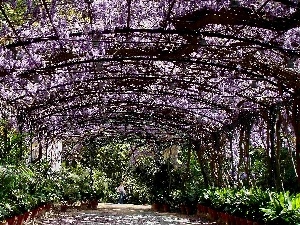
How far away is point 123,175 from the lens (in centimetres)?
2370

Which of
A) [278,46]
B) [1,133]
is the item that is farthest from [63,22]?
[1,133]

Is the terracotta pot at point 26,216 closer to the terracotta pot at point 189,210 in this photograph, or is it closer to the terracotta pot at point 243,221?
the terracotta pot at point 243,221

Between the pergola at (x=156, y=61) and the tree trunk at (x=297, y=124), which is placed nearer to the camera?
the pergola at (x=156, y=61)

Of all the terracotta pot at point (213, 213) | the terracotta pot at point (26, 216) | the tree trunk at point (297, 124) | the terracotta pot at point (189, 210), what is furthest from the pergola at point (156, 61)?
the terracotta pot at point (26, 216)

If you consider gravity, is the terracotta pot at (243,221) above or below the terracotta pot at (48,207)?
below

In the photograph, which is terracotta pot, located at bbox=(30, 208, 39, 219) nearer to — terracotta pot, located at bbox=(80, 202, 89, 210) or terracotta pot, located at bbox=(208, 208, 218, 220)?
terracotta pot, located at bbox=(208, 208, 218, 220)

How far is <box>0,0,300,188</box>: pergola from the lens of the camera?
671 centimetres

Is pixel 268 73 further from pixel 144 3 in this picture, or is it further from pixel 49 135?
pixel 49 135

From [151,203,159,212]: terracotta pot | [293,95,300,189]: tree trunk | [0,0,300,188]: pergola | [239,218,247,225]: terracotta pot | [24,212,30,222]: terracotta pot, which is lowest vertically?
[239,218,247,225]: terracotta pot

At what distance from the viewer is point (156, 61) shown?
30.6 ft

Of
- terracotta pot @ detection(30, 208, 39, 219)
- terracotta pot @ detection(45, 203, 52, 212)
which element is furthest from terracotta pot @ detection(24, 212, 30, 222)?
terracotta pot @ detection(45, 203, 52, 212)

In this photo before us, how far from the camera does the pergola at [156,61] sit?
671cm

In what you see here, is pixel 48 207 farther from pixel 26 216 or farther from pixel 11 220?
pixel 11 220

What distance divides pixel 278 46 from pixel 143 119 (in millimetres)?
9239
